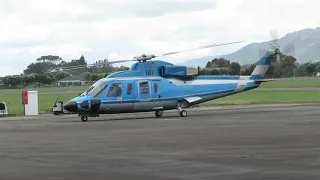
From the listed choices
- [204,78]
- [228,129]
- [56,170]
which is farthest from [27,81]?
[56,170]

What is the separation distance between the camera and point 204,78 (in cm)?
3444

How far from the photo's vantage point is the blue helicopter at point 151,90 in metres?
31.3

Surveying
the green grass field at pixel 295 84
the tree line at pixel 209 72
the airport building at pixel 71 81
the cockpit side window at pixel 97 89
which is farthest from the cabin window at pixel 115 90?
the airport building at pixel 71 81

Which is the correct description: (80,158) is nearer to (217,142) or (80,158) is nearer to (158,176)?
(158,176)

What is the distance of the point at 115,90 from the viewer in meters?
31.5

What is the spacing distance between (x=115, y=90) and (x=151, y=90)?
207cm

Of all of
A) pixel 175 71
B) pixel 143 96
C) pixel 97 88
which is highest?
pixel 175 71

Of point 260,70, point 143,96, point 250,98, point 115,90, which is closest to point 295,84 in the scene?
point 250,98

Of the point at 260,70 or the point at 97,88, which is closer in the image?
the point at 97,88

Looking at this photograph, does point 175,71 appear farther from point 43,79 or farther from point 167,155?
point 43,79

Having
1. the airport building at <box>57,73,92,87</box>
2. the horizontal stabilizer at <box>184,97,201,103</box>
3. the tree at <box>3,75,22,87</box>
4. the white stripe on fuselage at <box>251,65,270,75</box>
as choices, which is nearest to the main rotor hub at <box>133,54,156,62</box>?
the horizontal stabilizer at <box>184,97,201,103</box>

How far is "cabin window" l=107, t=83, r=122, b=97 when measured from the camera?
31.4 m

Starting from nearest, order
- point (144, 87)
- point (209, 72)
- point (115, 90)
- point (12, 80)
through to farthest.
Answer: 1. point (115, 90)
2. point (144, 87)
3. point (209, 72)
4. point (12, 80)

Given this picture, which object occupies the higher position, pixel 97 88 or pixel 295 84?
pixel 295 84
